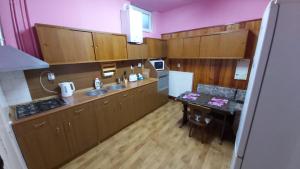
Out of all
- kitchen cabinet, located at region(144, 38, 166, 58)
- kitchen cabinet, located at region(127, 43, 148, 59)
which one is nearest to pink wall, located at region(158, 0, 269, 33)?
kitchen cabinet, located at region(144, 38, 166, 58)

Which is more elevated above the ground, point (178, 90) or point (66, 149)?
point (178, 90)

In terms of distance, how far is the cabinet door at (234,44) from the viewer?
2.36 m

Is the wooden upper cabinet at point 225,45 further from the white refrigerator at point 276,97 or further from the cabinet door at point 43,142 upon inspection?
the cabinet door at point 43,142

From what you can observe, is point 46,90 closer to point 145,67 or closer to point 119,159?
point 119,159

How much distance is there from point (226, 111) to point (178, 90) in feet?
6.31

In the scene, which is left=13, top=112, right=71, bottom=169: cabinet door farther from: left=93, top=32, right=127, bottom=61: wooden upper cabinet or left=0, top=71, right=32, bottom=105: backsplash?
left=93, top=32, right=127, bottom=61: wooden upper cabinet

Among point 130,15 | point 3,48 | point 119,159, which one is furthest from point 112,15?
point 119,159

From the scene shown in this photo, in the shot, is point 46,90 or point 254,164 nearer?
point 254,164

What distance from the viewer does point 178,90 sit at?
388 cm

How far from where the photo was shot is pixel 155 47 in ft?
11.2

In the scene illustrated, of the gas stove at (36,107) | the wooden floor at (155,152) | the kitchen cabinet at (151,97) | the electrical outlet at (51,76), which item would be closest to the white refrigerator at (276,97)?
the wooden floor at (155,152)

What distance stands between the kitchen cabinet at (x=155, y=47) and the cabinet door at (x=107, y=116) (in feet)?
5.53

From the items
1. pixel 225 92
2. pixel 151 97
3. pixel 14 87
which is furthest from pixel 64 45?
pixel 225 92

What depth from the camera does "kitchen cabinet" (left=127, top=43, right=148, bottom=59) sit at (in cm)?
278
